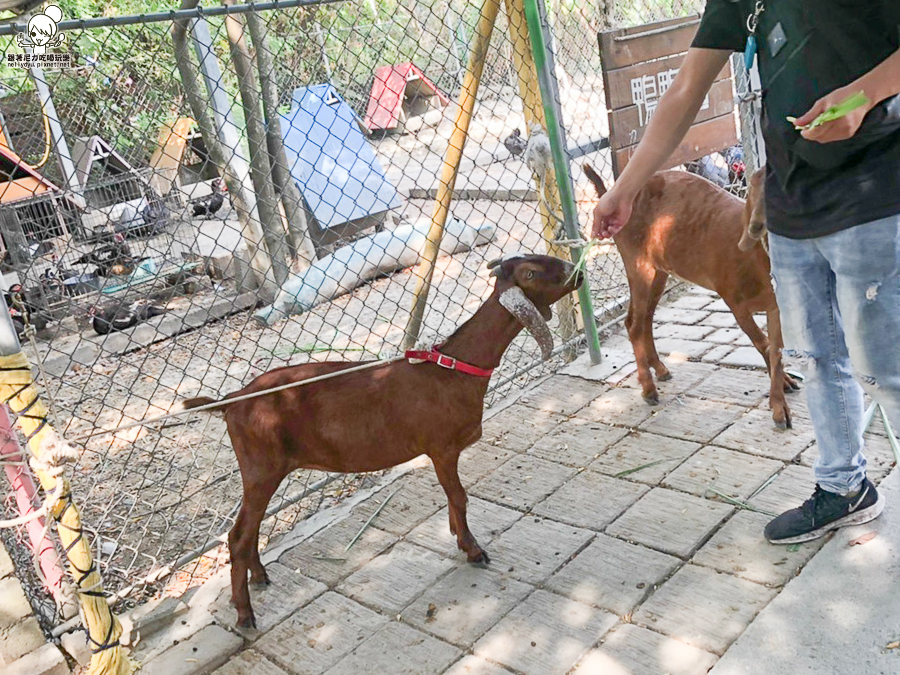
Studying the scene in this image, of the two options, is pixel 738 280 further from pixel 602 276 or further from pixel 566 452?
pixel 602 276

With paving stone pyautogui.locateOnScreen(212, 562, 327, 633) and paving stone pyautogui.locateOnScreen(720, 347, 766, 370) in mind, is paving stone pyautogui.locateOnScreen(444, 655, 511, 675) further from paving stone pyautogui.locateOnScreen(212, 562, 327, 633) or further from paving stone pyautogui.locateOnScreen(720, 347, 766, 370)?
paving stone pyautogui.locateOnScreen(720, 347, 766, 370)

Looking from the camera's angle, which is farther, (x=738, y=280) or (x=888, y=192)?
(x=738, y=280)

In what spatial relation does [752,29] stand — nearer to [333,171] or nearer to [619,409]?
[619,409]

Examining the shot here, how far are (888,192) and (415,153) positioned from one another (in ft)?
48.8

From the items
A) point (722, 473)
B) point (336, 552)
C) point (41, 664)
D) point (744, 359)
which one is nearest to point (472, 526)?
point (336, 552)

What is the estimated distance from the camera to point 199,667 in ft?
8.79

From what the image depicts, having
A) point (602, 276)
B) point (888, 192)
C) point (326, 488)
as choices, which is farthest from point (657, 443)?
point (602, 276)

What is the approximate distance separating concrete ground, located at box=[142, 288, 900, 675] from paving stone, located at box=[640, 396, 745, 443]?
11 mm

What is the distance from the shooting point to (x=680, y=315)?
525 centimetres

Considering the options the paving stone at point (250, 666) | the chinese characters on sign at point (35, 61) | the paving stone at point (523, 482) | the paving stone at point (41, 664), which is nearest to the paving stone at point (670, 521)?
the paving stone at point (523, 482)

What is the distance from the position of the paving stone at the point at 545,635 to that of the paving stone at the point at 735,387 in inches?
66.8

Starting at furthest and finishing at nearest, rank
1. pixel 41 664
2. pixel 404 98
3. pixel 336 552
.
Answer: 1. pixel 404 98
2. pixel 336 552
3. pixel 41 664

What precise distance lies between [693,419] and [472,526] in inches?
49.9

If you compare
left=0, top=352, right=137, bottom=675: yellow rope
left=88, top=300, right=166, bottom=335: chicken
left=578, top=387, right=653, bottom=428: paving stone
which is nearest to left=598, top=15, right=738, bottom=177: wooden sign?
left=578, top=387, right=653, bottom=428: paving stone
